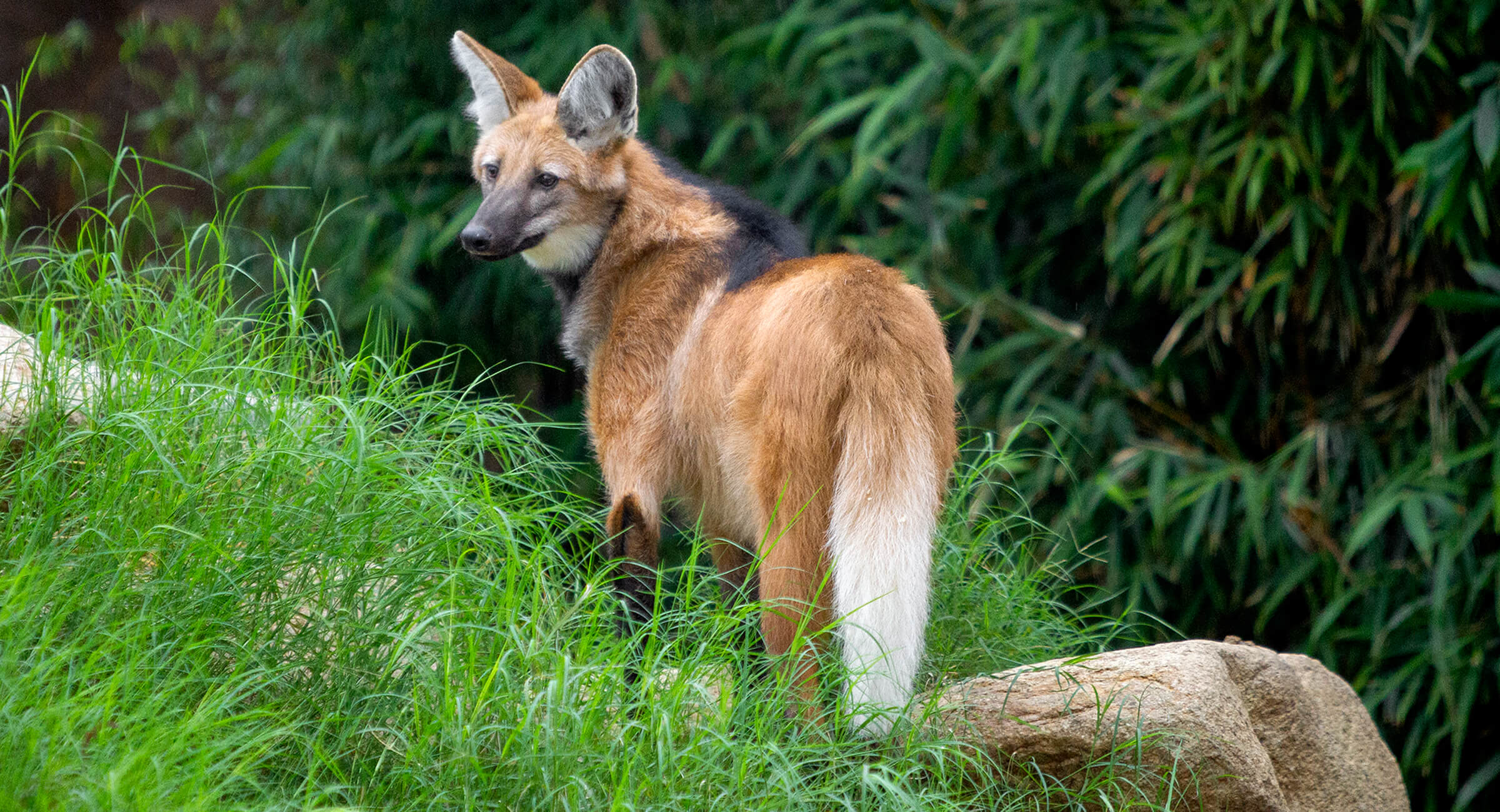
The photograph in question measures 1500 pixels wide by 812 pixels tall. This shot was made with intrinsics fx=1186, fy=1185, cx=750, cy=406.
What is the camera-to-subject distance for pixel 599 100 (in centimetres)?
218

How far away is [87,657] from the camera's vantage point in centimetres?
140

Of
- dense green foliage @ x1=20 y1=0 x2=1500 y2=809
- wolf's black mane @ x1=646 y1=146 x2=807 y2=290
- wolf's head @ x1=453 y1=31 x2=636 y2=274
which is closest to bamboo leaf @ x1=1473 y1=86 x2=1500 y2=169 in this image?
dense green foliage @ x1=20 y1=0 x2=1500 y2=809

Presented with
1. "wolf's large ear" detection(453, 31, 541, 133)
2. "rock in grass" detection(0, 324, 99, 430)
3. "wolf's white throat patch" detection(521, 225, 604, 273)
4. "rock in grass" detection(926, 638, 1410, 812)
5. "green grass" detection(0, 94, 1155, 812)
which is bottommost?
"rock in grass" detection(926, 638, 1410, 812)

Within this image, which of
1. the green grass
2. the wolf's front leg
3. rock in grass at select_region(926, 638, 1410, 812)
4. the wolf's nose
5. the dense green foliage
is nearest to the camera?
the green grass

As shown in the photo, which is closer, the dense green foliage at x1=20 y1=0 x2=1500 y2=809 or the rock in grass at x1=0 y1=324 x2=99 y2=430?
the rock in grass at x1=0 y1=324 x2=99 y2=430

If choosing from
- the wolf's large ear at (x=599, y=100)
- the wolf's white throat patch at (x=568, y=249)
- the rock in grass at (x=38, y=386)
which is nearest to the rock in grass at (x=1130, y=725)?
the wolf's white throat patch at (x=568, y=249)

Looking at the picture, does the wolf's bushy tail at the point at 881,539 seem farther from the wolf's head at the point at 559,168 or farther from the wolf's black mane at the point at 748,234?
the wolf's head at the point at 559,168

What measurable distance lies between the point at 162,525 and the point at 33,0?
430 cm

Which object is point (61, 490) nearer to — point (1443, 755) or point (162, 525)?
point (162, 525)

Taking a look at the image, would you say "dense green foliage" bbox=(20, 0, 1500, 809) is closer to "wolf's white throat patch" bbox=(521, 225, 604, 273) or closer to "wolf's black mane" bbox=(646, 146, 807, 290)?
"wolf's black mane" bbox=(646, 146, 807, 290)

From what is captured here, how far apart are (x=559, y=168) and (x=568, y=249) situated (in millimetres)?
148

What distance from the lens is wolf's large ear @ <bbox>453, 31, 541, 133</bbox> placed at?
2.27 meters

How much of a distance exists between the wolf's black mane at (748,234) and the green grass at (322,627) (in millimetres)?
457

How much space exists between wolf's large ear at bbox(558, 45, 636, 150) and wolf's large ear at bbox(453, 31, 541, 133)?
143 millimetres
